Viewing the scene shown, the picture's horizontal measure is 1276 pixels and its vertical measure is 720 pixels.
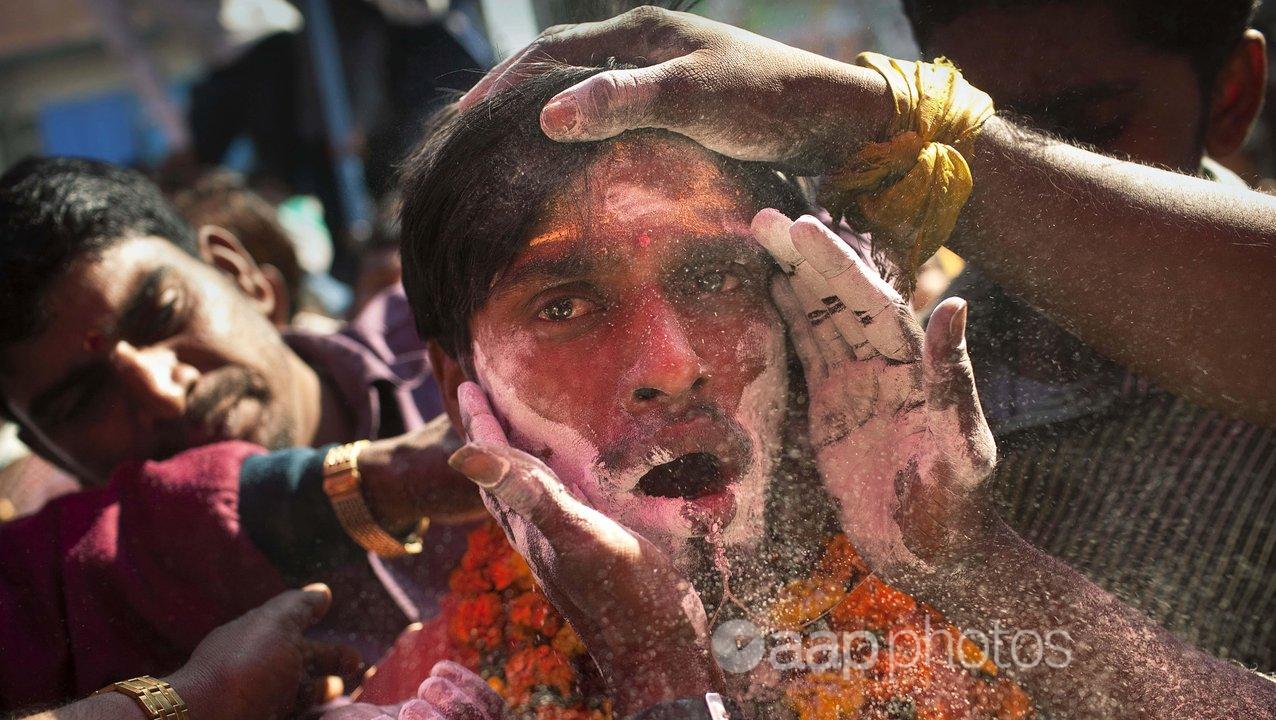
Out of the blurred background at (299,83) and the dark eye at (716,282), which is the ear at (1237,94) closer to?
the blurred background at (299,83)

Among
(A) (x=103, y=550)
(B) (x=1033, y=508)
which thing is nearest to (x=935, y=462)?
(B) (x=1033, y=508)

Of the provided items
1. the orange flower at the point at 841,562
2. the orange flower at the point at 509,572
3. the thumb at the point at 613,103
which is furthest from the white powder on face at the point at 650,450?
the thumb at the point at 613,103

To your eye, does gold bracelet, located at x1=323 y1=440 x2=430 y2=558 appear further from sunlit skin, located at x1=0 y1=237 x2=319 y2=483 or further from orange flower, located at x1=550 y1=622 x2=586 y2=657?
orange flower, located at x1=550 y1=622 x2=586 y2=657

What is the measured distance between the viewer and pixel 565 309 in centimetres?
130

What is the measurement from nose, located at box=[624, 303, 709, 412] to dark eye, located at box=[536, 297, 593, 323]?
0.09 metres

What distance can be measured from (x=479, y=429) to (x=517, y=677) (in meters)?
0.34

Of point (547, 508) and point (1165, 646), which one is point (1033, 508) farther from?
point (547, 508)

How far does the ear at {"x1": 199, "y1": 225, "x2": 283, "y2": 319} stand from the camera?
2.54 meters

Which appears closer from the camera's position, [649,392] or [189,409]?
[649,392]

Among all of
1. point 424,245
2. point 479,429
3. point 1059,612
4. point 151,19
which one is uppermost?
point 424,245

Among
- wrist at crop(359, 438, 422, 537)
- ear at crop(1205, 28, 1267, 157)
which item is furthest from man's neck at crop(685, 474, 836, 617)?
ear at crop(1205, 28, 1267, 157)

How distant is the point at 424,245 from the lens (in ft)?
4.65

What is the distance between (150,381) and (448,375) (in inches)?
30.6

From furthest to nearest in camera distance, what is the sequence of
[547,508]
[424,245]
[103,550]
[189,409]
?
[189,409] → [103,550] → [424,245] → [547,508]
